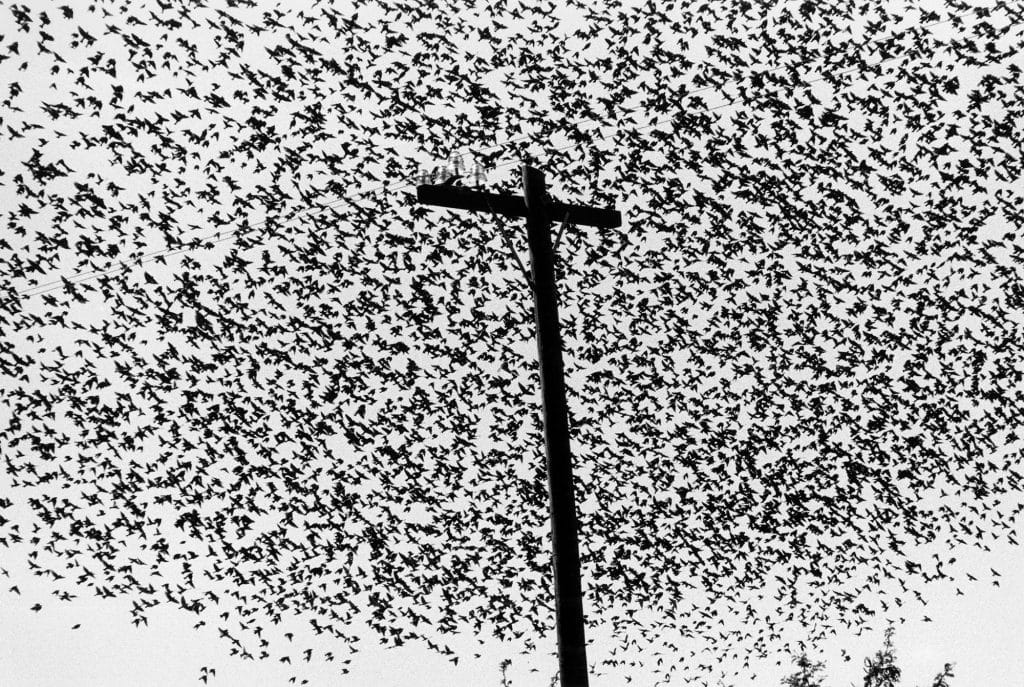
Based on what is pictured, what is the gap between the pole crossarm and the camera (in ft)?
28.6

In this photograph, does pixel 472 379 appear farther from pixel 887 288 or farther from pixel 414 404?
pixel 887 288

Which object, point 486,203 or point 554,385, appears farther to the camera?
point 486,203

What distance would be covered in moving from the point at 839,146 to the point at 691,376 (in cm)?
333

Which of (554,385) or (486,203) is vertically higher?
(486,203)

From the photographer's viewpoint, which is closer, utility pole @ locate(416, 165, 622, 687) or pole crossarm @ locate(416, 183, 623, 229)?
utility pole @ locate(416, 165, 622, 687)

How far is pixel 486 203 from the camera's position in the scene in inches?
347

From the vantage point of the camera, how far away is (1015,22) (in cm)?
1400

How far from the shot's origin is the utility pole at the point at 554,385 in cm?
766

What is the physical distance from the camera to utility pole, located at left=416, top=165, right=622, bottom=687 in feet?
25.1

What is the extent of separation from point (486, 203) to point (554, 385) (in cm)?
150

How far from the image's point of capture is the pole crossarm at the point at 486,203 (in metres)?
8.72

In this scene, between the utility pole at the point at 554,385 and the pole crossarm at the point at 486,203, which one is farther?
the pole crossarm at the point at 486,203

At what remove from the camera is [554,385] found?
318 inches

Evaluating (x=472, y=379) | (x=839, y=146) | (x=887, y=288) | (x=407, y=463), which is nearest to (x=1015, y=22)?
(x=839, y=146)
